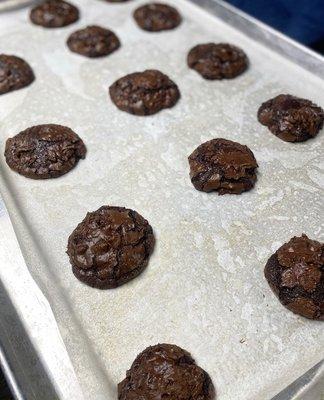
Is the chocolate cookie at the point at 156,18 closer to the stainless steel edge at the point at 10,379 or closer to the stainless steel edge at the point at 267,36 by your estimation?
the stainless steel edge at the point at 267,36

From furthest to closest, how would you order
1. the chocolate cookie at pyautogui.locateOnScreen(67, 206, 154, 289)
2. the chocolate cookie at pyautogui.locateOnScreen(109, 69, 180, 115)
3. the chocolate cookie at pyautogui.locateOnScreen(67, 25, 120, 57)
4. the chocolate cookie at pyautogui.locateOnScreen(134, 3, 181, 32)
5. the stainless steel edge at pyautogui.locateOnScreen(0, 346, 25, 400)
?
1. the chocolate cookie at pyautogui.locateOnScreen(134, 3, 181, 32)
2. the chocolate cookie at pyautogui.locateOnScreen(67, 25, 120, 57)
3. the chocolate cookie at pyautogui.locateOnScreen(109, 69, 180, 115)
4. the chocolate cookie at pyautogui.locateOnScreen(67, 206, 154, 289)
5. the stainless steel edge at pyautogui.locateOnScreen(0, 346, 25, 400)

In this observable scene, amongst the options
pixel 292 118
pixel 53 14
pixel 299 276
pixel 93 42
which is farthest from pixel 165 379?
pixel 53 14

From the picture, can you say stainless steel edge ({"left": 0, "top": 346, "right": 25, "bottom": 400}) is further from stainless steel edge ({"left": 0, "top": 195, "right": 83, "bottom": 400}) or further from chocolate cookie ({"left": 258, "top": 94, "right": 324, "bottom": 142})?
chocolate cookie ({"left": 258, "top": 94, "right": 324, "bottom": 142})

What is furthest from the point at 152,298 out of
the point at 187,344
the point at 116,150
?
the point at 116,150

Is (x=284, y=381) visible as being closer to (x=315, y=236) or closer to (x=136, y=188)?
(x=315, y=236)

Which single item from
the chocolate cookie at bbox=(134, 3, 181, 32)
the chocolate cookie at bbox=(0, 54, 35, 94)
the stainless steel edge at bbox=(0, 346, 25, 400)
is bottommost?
the stainless steel edge at bbox=(0, 346, 25, 400)

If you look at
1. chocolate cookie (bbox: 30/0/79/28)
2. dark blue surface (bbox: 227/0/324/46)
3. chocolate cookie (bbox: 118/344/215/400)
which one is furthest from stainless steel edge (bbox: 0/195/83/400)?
dark blue surface (bbox: 227/0/324/46)

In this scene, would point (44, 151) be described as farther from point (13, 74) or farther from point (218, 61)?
point (218, 61)
